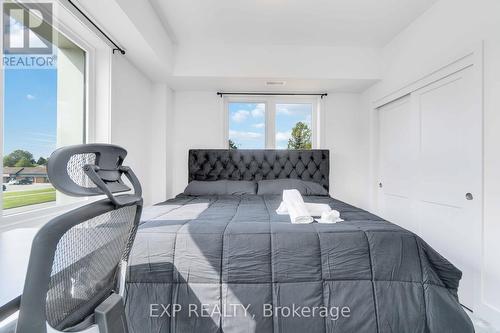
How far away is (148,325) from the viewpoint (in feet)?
4.11

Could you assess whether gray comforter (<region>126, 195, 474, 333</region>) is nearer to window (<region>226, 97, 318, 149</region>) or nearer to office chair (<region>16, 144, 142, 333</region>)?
office chair (<region>16, 144, 142, 333</region>)

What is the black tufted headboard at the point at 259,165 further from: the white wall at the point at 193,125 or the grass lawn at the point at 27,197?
the grass lawn at the point at 27,197

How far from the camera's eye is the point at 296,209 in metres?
1.59

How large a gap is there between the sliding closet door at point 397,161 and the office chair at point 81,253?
105 inches

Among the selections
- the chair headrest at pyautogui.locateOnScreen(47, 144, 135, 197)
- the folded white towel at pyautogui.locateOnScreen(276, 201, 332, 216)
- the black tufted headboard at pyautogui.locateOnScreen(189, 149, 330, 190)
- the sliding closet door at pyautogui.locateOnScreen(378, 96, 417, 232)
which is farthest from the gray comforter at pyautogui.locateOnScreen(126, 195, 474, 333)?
the black tufted headboard at pyautogui.locateOnScreen(189, 149, 330, 190)

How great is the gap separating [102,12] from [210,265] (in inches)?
73.3

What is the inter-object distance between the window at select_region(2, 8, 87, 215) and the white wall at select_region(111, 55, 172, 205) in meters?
0.33

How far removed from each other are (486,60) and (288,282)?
200 cm

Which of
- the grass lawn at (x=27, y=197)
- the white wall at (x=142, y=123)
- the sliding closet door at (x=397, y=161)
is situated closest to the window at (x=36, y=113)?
the grass lawn at (x=27, y=197)

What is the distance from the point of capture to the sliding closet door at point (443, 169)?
69.6 inches

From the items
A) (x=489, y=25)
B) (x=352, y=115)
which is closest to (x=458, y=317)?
(x=489, y=25)

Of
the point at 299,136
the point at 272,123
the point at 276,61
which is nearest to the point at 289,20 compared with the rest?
the point at 276,61

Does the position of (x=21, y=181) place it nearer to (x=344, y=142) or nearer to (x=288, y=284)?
(x=288, y=284)

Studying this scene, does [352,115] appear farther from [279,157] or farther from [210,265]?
[210,265]
